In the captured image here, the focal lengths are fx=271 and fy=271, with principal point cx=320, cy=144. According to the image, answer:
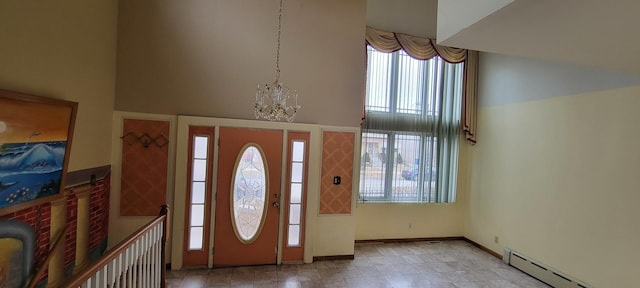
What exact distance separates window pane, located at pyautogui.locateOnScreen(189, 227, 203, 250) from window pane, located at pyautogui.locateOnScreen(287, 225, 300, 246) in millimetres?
1246

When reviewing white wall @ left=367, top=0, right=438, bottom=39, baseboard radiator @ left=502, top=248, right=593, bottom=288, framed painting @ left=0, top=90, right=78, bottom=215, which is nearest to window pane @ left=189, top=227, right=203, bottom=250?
framed painting @ left=0, top=90, right=78, bottom=215

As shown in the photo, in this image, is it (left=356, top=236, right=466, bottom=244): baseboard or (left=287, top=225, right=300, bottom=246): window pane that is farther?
(left=356, top=236, right=466, bottom=244): baseboard

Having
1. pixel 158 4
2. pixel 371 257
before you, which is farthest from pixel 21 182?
pixel 371 257

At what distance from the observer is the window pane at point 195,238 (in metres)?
3.80

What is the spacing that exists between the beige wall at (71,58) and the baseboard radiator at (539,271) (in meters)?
6.06

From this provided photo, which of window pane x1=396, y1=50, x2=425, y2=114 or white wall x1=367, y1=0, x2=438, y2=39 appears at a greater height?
white wall x1=367, y1=0, x2=438, y2=39

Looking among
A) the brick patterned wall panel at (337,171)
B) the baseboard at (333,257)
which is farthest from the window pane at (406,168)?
the baseboard at (333,257)

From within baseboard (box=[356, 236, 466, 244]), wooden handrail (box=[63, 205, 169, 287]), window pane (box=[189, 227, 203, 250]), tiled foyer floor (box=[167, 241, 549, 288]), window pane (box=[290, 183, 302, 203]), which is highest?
window pane (box=[290, 183, 302, 203])

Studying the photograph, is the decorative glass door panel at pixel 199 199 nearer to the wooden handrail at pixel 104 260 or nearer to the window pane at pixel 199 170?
the window pane at pixel 199 170

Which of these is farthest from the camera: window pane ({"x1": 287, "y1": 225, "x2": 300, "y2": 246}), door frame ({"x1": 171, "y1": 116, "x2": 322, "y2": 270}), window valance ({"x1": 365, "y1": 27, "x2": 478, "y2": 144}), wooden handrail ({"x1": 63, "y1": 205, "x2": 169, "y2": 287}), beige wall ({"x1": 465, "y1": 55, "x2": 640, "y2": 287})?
window valance ({"x1": 365, "y1": 27, "x2": 478, "y2": 144})

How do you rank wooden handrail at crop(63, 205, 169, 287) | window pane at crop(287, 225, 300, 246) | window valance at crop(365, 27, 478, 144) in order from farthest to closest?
window valance at crop(365, 27, 478, 144)
window pane at crop(287, 225, 300, 246)
wooden handrail at crop(63, 205, 169, 287)

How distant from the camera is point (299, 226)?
→ 161 inches

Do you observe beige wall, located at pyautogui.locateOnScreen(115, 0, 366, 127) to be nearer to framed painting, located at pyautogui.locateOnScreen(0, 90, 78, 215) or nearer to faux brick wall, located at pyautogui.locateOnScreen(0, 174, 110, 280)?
faux brick wall, located at pyautogui.locateOnScreen(0, 174, 110, 280)

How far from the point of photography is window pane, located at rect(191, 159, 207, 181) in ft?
12.5
